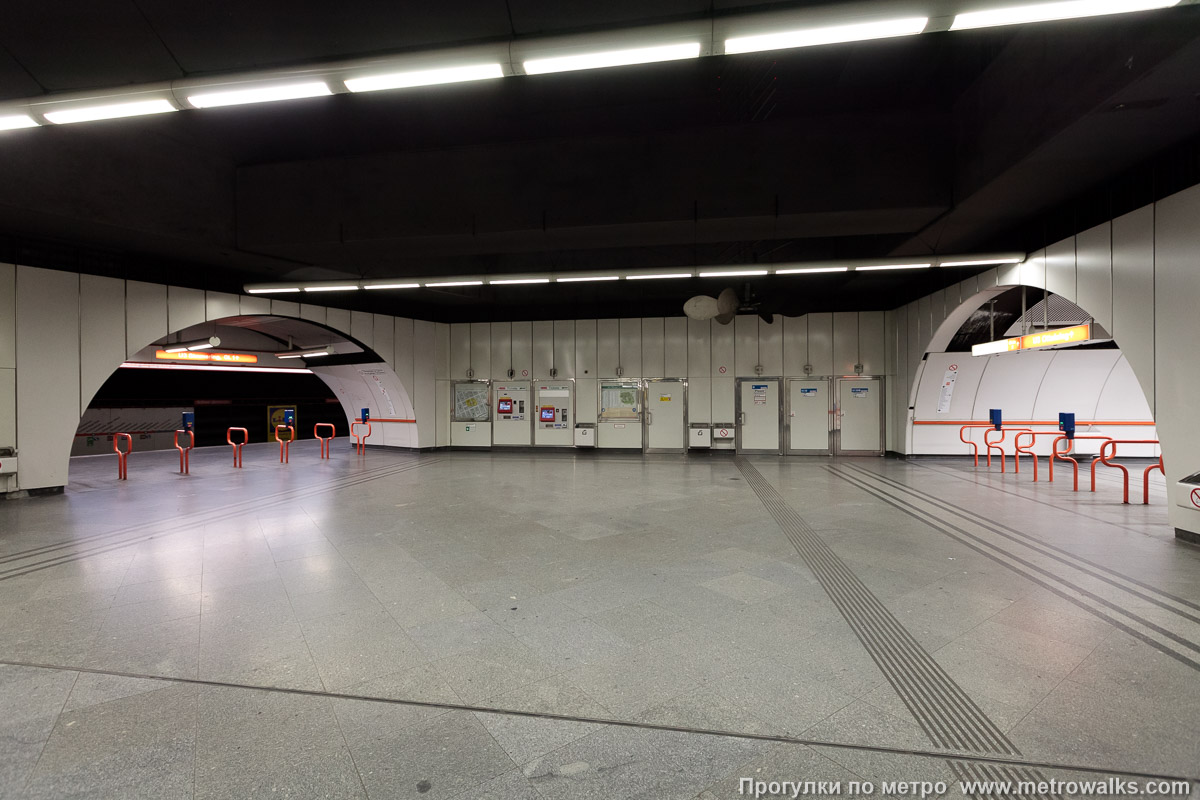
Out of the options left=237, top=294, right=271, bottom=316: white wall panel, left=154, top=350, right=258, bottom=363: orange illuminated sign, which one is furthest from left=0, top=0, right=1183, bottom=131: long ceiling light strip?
left=154, top=350, right=258, bottom=363: orange illuminated sign

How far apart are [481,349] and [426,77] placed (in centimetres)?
1157

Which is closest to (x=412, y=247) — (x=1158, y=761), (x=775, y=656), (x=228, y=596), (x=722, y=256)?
(x=228, y=596)

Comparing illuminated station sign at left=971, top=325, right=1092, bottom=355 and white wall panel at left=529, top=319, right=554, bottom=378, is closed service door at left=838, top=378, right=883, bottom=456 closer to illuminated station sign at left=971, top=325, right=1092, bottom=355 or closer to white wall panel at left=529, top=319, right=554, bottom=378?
illuminated station sign at left=971, top=325, right=1092, bottom=355

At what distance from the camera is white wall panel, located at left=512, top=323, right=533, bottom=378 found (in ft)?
47.3

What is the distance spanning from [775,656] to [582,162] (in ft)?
19.5

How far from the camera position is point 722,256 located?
389 inches

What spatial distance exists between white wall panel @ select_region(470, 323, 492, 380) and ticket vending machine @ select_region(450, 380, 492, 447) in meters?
0.32

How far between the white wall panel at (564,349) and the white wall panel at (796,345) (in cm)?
569

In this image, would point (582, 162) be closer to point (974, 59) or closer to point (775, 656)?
point (974, 59)

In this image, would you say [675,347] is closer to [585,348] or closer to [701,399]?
[701,399]

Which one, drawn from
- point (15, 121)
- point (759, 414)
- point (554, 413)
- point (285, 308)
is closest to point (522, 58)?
point (15, 121)

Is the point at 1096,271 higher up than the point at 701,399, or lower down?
higher up

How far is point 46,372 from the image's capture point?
8016mm

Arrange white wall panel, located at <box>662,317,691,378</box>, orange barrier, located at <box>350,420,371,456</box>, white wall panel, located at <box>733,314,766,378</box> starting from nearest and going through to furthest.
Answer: white wall panel, located at <box>733,314,766,378</box>, white wall panel, located at <box>662,317,691,378</box>, orange barrier, located at <box>350,420,371,456</box>
